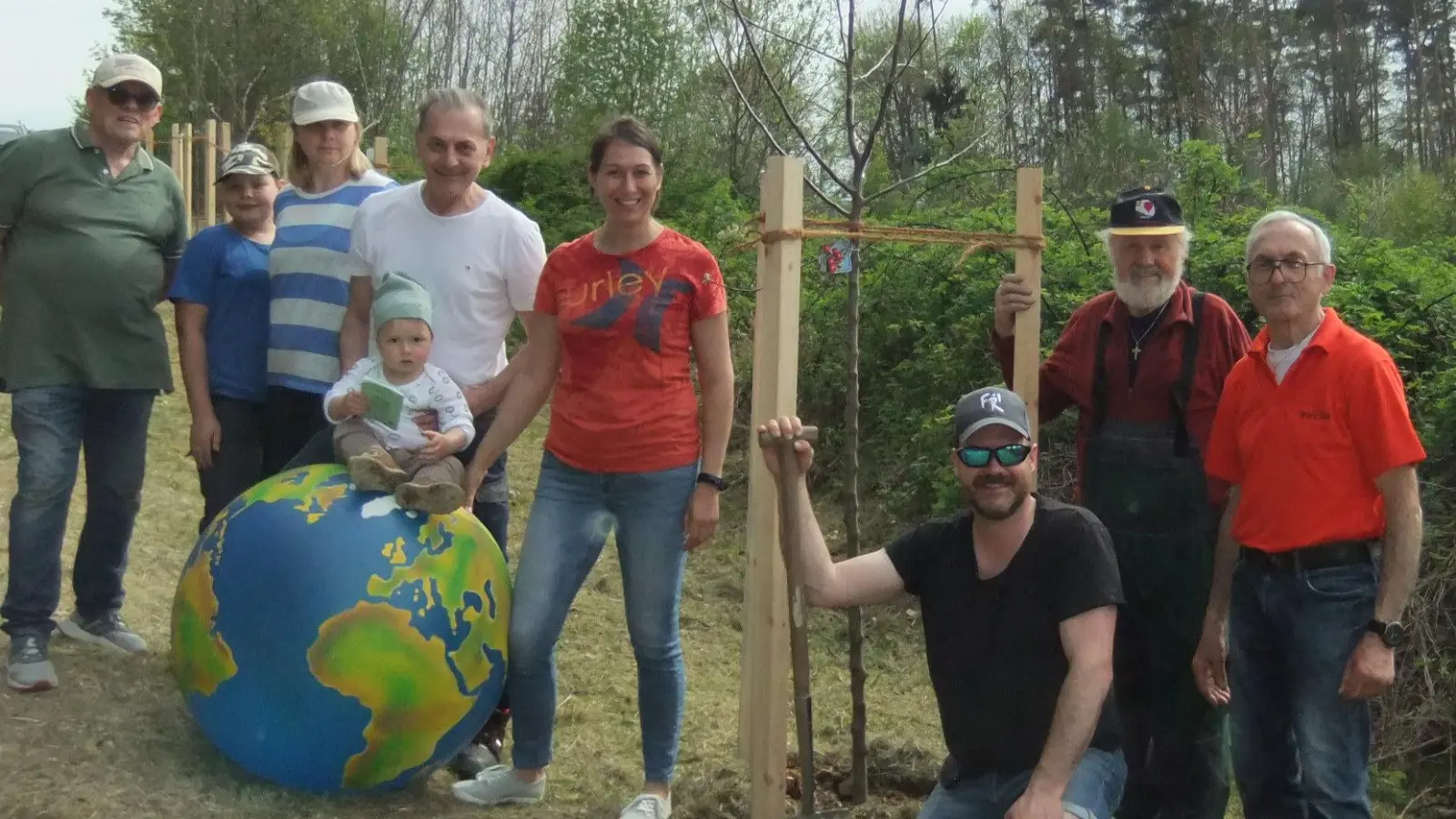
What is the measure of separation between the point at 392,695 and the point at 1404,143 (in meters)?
25.2

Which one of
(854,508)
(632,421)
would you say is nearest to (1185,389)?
(854,508)

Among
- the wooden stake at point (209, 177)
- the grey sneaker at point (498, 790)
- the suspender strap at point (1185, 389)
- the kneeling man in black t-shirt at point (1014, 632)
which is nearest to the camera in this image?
the kneeling man in black t-shirt at point (1014, 632)

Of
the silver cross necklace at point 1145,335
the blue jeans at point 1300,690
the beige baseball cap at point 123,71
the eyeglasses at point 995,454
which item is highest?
the beige baseball cap at point 123,71

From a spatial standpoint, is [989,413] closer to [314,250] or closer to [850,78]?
[850,78]

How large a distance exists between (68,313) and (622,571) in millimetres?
2400

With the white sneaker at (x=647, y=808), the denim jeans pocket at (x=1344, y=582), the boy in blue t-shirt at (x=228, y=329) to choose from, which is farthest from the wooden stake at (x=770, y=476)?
the boy in blue t-shirt at (x=228, y=329)

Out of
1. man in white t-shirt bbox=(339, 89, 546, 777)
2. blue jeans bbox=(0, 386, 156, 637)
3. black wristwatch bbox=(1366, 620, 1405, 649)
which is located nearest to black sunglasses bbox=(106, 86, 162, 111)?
blue jeans bbox=(0, 386, 156, 637)

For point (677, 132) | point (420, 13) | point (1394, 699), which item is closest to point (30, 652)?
point (1394, 699)

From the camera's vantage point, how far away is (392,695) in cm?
390

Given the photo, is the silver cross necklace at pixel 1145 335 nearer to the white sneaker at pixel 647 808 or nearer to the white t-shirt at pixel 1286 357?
the white t-shirt at pixel 1286 357

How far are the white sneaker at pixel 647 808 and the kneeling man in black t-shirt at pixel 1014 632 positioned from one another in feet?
3.55

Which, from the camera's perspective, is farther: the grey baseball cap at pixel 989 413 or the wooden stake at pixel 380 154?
the wooden stake at pixel 380 154

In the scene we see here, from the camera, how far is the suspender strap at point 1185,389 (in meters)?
3.80

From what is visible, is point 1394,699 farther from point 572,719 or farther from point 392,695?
point 392,695
